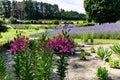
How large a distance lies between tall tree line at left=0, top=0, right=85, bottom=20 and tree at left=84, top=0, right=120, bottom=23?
52.5 m

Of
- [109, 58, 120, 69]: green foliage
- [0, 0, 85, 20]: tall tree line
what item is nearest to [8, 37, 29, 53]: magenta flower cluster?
[109, 58, 120, 69]: green foliage

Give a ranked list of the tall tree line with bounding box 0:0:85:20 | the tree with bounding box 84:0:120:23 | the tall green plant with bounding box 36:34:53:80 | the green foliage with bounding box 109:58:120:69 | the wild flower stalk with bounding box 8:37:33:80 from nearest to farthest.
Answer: the tall green plant with bounding box 36:34:53:80 < the wild flower stalk with bounding box 8:37:33:80 < the green foliage with bounding box 109:58:120:69 < the tree with bounding box 84:0:120:23 < the tall tree line with bounding box 0:0:85:20

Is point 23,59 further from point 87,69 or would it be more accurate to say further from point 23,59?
point 87,69

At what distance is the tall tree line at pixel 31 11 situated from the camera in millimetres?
97250

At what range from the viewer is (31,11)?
320 ft

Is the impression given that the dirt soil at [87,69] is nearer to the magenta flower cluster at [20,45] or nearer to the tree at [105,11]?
the magenta flower cluster at [20,45]

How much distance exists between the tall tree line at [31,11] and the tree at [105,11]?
5245 centimetres

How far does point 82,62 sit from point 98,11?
89.5ft

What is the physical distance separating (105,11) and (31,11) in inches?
2448

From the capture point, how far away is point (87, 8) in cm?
3972

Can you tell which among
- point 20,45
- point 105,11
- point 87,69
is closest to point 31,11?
point 105,11

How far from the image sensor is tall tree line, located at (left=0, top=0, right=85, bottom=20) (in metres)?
97.2

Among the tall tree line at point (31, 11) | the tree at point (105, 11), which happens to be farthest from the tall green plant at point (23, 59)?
the tall tree line at point (31, 11)

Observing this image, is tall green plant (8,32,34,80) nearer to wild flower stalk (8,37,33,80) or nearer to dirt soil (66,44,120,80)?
wild flower stalk (8,37,33,80)
